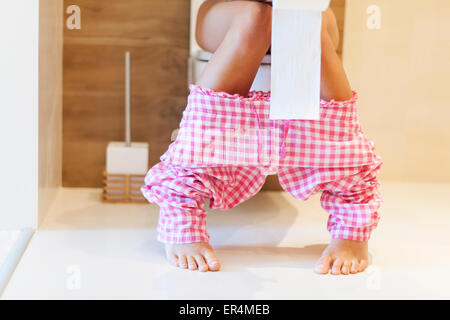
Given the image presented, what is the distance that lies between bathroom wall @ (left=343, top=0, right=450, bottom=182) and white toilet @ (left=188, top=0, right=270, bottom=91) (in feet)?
1.40

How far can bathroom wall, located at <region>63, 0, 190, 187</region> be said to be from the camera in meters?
1.71

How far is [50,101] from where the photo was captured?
151 centimetres

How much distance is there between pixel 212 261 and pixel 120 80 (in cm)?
73

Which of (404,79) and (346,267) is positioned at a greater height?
(404,79)

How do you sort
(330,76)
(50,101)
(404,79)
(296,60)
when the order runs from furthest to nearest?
(404,79)
(50,101)
(330,76)
(296,60)

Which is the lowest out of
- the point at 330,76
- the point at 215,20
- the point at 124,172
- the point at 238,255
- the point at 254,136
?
the point at 238,255

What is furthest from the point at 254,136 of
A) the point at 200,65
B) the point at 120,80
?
the point at 120,80

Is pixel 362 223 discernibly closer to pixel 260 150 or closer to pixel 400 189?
pixel 260 150

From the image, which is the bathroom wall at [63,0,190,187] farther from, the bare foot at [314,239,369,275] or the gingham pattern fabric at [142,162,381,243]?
the bare foot at [314,239,369,275]

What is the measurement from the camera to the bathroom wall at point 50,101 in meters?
1.39

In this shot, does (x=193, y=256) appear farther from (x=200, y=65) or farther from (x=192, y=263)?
(x=200, y=65)

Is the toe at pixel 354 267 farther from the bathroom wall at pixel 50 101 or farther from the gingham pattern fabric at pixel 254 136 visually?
the bathroom wall at pixel 50 101

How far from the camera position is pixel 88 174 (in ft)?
5.79
